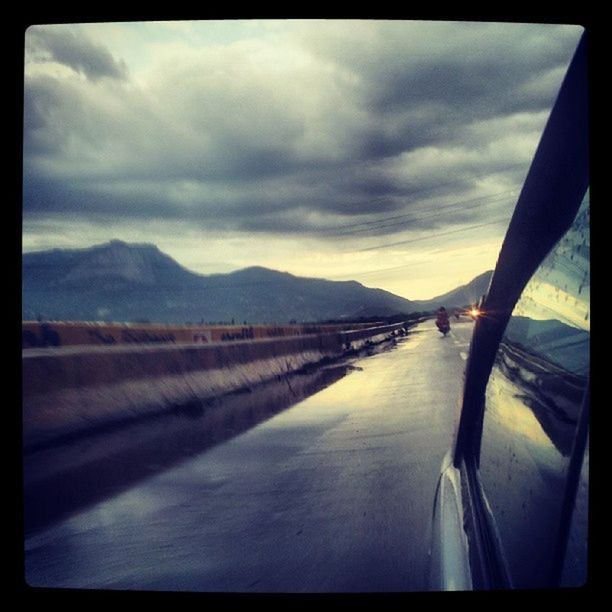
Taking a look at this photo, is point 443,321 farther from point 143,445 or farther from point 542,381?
point 143,445

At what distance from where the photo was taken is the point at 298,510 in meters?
2.84

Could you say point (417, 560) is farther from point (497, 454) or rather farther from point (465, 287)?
point (465, 287)

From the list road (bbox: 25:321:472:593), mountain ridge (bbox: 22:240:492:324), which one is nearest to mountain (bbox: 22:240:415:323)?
mountain ridge (bbox: 22:240:492:324)

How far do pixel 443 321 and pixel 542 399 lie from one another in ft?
1.90

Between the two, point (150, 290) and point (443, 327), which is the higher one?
point (150, 290)

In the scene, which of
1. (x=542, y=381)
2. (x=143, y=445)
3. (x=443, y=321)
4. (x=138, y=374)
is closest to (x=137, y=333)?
(x=138, y=374)

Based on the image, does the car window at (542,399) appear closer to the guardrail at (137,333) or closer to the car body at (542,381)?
the car body at (542,381)

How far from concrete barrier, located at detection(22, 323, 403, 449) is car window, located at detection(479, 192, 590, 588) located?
50 centimetres

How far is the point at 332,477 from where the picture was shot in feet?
10.1

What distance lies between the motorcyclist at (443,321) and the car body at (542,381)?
135 millimetres

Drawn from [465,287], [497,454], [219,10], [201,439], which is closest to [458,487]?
[497,454]

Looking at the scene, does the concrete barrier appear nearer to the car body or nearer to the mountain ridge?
the mountain ridge

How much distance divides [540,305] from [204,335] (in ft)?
3.65

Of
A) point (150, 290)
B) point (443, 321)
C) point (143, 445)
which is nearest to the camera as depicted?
point (150, 290)
